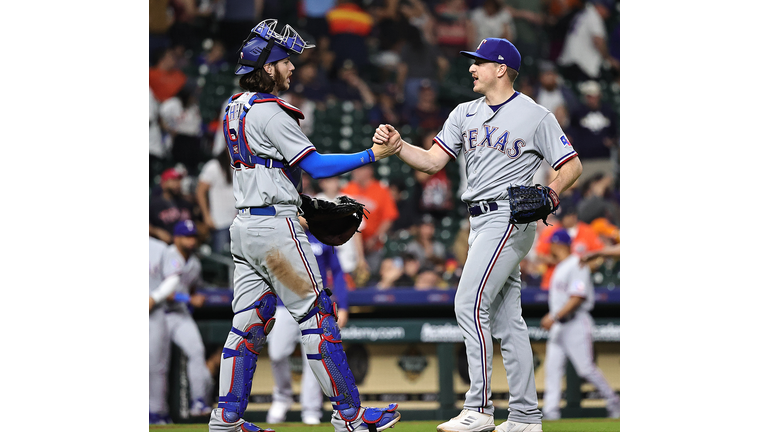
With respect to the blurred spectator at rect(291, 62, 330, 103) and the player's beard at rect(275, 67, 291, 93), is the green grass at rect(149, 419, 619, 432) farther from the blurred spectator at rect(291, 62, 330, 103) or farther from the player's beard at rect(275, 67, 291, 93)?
the blurred spectator at rect(291, 62, 330, 103)

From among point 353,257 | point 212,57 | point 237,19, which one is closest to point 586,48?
point 237,19

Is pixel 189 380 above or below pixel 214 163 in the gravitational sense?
below

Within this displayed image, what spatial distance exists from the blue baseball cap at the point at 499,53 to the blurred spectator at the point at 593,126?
6698 millimetres

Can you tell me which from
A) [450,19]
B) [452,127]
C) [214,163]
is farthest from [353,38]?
[452,127]

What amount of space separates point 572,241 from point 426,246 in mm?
1939

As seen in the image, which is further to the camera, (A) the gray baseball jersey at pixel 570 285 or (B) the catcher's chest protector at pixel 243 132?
(A) the gray baseball jersey at pixel 570 285

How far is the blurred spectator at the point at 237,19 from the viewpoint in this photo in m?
11.7

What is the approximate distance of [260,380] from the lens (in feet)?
28.2

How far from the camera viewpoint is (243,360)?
A: 160 inches

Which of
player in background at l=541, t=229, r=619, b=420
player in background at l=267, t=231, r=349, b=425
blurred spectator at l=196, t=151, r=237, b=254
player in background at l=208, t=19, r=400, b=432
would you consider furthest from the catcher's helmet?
blurred spectator at l=196, t=151, r=237, b=254

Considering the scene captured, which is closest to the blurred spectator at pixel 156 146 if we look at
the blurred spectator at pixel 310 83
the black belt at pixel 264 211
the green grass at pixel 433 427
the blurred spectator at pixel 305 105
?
the blurred spectator at pixel 305 105

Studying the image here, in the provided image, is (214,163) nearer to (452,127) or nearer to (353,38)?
(353,38)

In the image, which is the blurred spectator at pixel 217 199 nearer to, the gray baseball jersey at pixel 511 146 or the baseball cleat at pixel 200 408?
the baseball cleat at pixel 200 408

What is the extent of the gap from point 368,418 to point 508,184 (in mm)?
1538
